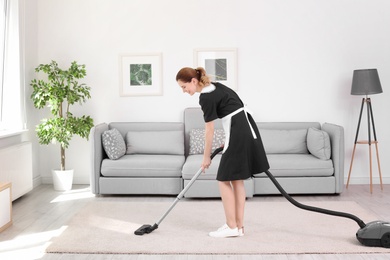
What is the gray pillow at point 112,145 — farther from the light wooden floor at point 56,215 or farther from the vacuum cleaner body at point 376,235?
the vacuum cleaner body at point 376,235

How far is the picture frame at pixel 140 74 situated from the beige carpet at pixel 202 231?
1635mm

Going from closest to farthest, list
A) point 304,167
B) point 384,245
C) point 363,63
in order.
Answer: point 384,245
point 304,167
point 363,63

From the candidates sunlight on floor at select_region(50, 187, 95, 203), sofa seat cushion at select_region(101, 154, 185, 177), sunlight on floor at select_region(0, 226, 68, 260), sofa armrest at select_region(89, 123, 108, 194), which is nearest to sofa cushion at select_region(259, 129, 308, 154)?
sofa seat cushion at select_region(101, 154, 185, 177)

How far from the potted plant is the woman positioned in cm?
240

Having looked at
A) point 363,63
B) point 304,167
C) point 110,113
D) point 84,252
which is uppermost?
point 363,63

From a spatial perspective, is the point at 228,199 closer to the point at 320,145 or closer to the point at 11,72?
the point at 320,145

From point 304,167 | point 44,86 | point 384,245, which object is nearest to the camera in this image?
point 384,245

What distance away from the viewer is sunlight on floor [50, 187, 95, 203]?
5559mm

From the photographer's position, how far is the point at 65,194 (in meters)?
5.81

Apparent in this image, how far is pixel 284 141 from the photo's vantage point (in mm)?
5949

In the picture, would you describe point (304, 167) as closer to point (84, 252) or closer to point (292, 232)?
point (292, 232)

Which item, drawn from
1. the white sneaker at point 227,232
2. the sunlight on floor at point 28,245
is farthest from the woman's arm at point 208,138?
the sunlight on floor at point 28,245

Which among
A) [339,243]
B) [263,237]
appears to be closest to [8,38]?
[263,237]

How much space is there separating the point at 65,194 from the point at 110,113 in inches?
45.2
